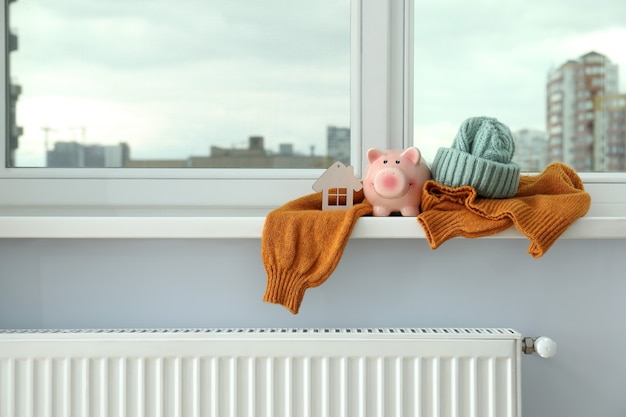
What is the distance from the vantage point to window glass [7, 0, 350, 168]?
1.34 meters

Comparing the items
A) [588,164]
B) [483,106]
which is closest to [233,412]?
[483,106]

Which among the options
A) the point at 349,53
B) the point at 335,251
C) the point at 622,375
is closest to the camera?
the point at 335,251

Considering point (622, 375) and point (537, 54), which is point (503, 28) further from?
point (622, 375)

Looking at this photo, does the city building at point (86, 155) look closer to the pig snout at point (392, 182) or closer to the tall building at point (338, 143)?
the tall building at point (338, 143)

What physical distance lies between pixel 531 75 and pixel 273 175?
0.61 metres

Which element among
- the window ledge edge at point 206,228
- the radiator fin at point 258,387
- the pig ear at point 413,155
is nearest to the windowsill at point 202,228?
the window ledge edge at point 206,228

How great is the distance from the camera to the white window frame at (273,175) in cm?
132

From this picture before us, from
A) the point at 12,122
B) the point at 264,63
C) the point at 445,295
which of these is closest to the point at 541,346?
the point at 445,295

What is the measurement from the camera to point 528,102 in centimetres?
137

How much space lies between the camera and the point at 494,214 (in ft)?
3.48

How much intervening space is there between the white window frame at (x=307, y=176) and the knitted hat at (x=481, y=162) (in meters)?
0.22

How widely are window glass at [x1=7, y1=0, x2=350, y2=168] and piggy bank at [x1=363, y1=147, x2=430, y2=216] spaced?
0.25 m

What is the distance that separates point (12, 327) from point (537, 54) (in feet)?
4.08

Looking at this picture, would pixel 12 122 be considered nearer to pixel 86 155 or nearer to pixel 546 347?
pixel 86 155
